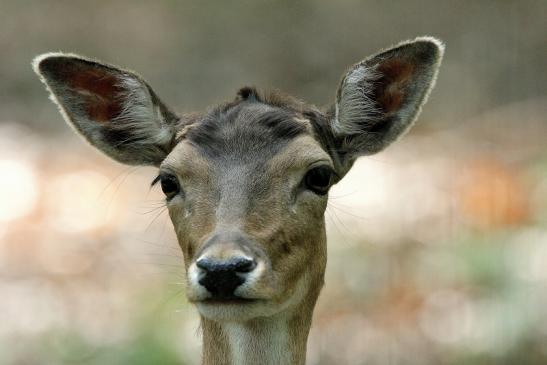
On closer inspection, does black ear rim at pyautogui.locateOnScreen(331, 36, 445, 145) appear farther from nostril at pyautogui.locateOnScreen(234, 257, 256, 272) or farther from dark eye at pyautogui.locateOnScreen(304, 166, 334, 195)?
nostril at pyautogui.locateOnScreen(234, 257, 256, 272)

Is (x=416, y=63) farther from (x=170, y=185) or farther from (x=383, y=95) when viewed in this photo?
(x=170, y=185)

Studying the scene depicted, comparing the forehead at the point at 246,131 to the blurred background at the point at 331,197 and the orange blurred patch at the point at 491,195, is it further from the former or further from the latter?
the orange blurred patch at the point at 491,195

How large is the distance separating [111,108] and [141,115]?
25cm

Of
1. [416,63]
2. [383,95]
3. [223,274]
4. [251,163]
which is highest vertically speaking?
[416,63]

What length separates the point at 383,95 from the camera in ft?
25.8

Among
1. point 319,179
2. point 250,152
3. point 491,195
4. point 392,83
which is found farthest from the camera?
point 491,195

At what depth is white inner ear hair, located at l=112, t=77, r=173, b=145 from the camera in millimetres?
7762

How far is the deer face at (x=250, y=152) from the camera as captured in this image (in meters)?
6.57

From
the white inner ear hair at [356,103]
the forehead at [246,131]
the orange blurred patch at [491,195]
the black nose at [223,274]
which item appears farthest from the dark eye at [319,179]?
the orange blurred patch at [491,195]

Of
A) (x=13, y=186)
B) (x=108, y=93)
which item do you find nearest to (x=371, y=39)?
(x=13, y=186)

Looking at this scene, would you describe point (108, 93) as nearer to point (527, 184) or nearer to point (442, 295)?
point (442, 295)

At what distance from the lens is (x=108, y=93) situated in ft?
25.9

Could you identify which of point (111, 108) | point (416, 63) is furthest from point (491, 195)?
point (111, 108)

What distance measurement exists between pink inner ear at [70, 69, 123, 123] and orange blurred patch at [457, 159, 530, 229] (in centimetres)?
677
